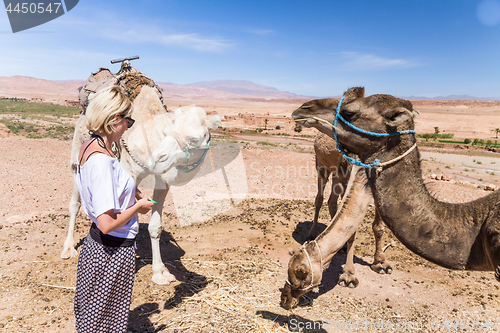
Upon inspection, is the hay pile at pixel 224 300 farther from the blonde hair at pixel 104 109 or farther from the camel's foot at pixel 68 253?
the blonde hair at pixel 104 109

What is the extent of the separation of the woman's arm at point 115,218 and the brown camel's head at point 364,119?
58.3 inches

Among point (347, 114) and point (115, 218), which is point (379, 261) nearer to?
point (347, 114)

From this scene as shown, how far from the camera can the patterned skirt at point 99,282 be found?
226 cm

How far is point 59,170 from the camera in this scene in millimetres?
11562

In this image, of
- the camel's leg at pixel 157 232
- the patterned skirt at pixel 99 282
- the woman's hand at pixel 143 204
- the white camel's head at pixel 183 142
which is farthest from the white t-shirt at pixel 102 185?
the camel's leg at pixel 157 232

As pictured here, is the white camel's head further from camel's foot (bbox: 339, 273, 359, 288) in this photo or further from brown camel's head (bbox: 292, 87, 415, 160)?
camel's foot (bbox: 339, 273, 359, 288)

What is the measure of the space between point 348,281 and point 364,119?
11.2 feet

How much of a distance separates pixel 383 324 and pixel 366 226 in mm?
3724

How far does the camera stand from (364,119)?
8.18ft

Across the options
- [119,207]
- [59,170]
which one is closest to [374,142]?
[119,207]

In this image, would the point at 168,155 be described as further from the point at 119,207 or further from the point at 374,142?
the point at 374,142

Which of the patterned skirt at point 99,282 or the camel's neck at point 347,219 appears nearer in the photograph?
the patterned skirt at point 99,282

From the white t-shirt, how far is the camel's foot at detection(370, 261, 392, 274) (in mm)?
4806

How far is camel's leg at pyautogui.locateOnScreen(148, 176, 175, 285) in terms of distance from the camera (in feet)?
14.9
